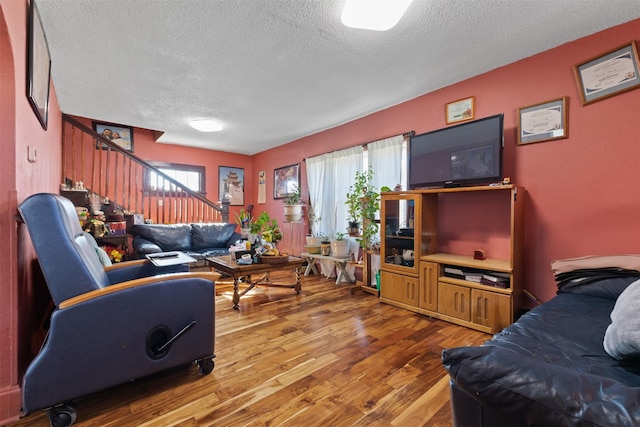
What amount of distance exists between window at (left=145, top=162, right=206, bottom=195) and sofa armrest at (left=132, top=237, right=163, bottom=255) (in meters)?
1.42

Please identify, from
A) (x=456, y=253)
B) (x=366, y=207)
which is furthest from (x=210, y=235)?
(x=456, y=253)

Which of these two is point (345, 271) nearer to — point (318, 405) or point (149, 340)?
point (318, 405)

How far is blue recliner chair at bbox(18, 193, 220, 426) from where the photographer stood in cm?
131

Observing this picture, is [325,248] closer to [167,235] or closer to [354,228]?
[354,228]

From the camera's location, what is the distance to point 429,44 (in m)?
2.32

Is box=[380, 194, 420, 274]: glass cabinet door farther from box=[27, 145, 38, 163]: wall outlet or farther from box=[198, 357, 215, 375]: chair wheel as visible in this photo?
box=[27, 145, 38, 163]: wall outlet

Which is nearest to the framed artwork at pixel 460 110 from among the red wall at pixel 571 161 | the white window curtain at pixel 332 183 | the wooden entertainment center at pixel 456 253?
the red wall at pixel 571 161

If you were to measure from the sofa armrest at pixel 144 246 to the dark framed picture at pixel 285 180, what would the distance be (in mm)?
2416


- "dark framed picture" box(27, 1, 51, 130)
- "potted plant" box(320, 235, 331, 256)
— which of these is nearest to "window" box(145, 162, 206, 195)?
"potted plant" box(320, 235, 331, 256)

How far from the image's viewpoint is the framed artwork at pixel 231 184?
6.29 meters

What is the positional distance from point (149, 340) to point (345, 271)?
2795 millimetres

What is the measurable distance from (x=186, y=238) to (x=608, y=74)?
509 centimetres

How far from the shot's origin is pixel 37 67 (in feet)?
6.14

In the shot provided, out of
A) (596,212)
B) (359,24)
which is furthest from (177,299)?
(596,212)
